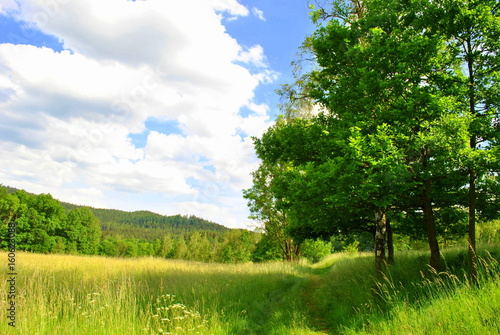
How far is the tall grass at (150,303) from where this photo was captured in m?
5.30

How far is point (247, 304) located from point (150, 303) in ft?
9.89

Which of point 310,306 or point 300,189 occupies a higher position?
point 300,189

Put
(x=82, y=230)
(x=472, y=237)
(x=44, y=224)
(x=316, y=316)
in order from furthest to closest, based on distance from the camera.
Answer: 1. (x=82, y=230)
2. (x=44, y=224)
3. (x=316, y=316)
4. (x=472, y=237)

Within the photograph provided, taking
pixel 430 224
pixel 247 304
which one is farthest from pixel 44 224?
pixel 430 224

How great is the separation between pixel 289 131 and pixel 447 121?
562 centimetres

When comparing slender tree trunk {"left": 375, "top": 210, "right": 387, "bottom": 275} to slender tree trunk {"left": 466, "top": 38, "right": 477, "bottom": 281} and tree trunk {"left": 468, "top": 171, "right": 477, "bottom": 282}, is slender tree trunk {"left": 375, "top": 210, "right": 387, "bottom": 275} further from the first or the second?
tree trunk {"left": 468, "top": 171, "right": 477, "bottom": 282}

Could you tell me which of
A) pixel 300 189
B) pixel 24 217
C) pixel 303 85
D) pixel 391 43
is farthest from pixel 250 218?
pixel 24 217

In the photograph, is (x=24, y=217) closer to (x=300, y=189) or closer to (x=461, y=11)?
(x=300, y=189)

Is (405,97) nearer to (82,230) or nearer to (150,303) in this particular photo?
(150,303)

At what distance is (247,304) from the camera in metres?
8.95

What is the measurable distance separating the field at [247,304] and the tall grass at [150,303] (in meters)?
0.03

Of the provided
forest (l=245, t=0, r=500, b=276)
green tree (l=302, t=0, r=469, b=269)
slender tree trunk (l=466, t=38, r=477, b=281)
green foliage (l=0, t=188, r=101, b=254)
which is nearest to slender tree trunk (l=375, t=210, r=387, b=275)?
forest (l=245, t=0, r=500, b=276)

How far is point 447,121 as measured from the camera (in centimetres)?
689

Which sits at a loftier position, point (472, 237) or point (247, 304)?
point (472, 237)
